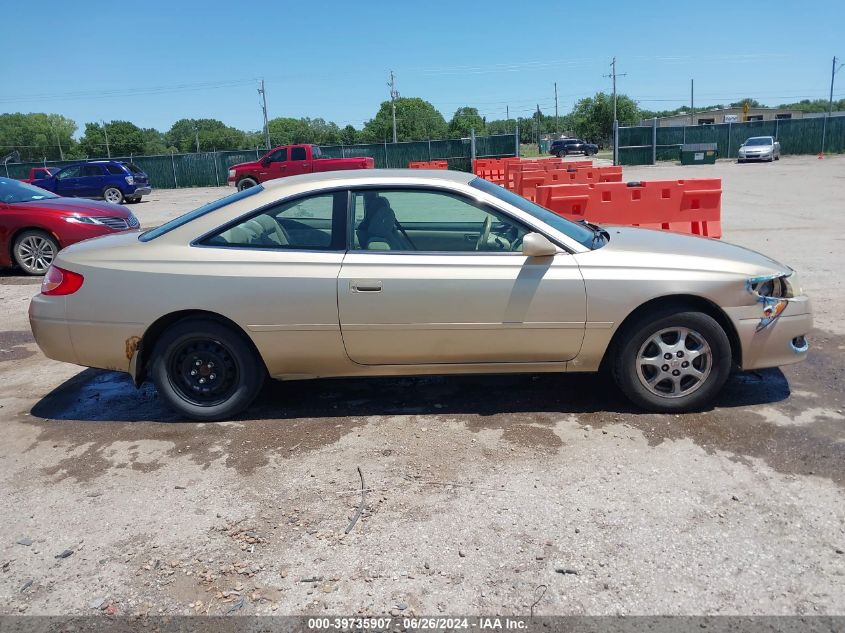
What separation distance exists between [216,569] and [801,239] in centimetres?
1045

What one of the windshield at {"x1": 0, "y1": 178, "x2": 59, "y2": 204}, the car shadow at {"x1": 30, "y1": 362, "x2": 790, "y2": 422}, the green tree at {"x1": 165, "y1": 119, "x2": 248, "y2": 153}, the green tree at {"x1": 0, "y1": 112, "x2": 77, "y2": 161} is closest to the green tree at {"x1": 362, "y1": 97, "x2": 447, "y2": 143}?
the green tree at {"x1": 165, "y1": 119, "x2": 248, "y2": 153}

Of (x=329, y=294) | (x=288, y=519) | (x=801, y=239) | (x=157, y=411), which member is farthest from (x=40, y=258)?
(x=801, y=239)

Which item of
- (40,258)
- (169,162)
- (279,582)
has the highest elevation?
(169,162)

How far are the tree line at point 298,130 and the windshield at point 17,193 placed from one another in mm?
66867

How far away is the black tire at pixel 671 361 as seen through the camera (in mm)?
4109

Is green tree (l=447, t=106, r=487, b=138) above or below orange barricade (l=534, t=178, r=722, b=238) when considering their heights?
above

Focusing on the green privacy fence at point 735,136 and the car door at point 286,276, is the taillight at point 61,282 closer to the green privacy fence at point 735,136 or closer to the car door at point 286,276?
the car door at point 286,276

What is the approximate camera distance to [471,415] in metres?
4.38

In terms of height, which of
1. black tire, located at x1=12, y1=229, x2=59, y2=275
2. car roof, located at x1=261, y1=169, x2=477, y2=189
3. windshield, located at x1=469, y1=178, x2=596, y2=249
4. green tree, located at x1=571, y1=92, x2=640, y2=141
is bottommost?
black tire, located at x1=12, y1=229, x2=59, y2=275

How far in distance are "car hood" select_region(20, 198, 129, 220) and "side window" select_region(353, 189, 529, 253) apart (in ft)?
24.3

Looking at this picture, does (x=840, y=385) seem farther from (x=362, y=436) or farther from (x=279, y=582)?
(x=279, y=582)

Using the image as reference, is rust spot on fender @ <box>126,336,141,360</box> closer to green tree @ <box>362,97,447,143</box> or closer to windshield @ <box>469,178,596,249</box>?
windshield @ <box>469,178,596,249</box>

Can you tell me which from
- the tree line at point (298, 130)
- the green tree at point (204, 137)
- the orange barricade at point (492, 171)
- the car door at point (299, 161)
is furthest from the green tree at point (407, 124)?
the orange barricade at point (492, 171)

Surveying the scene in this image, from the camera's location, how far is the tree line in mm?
83562
